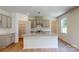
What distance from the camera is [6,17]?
642 cm

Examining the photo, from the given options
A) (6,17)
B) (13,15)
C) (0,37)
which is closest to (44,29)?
(13,15)

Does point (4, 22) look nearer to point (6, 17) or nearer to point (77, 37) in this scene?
point (6, 17)

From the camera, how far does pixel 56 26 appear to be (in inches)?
443

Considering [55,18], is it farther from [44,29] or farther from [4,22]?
[4,22]
